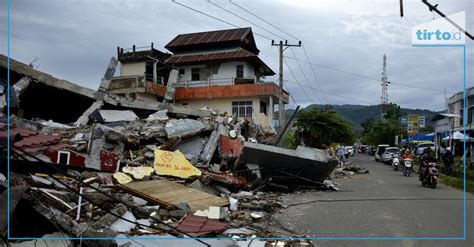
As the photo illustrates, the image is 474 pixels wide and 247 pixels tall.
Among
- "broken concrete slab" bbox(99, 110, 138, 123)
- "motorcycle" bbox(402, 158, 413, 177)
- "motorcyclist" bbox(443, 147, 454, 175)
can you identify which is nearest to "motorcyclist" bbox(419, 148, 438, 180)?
"motorcyclist" bbox(443, 147, 454, 175)

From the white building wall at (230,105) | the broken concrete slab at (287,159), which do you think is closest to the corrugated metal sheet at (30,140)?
the broken concrete slab at (287,159)

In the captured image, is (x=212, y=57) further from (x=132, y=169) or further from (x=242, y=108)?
(x=132, y=169)

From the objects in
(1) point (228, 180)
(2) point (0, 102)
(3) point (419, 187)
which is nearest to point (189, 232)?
(1) point (228, 180)

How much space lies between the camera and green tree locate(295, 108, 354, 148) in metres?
24.8

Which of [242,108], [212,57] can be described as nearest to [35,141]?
[242,108]

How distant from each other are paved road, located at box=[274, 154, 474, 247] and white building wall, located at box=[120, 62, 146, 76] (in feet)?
78.2

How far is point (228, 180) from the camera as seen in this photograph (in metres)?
10.2

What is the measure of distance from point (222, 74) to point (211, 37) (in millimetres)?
3463

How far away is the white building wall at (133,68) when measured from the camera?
32594 millimetres

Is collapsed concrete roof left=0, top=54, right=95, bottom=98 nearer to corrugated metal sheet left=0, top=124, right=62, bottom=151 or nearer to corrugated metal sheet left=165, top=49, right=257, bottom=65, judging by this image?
corrugated metal sheet left=0, top=124, right=62, bottom=151

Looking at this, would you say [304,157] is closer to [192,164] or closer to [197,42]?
[192,164]

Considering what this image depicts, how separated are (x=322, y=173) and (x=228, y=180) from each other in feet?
11.6

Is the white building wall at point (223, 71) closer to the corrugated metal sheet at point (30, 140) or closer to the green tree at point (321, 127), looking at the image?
the green tree at point (321, 127)

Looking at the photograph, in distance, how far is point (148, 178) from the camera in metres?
8.82
